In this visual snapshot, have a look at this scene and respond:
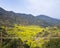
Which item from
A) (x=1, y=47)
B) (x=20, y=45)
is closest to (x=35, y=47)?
(x=20, y=45)

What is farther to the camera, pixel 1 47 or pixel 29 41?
→ pixel 29 41

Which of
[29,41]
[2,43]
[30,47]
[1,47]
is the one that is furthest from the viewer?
[29,41]

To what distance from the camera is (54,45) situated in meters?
11.4

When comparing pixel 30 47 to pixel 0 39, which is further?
pixel 30 47

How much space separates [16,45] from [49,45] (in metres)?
1.84

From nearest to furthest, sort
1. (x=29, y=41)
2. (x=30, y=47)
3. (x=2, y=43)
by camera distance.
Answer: (x=2, y=43)
(x=30, y=47)
(x=29, y=41)

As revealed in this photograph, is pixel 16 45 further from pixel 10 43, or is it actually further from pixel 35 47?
pixel 35 47

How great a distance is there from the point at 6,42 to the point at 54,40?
2.82 m

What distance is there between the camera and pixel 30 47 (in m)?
13.6

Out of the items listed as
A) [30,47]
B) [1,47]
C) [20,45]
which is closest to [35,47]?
[30,47]

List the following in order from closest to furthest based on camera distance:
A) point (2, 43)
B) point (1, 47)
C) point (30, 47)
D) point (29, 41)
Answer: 1. point (1, 47)
2. point (2, 43)
3. point (30, 47)
4. point (29, 41)

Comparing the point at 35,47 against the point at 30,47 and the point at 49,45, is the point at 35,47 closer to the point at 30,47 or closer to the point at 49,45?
the point at 30,47

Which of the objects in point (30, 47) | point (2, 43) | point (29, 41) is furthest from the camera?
point (29, 41)

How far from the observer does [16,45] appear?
11281 millimetres
